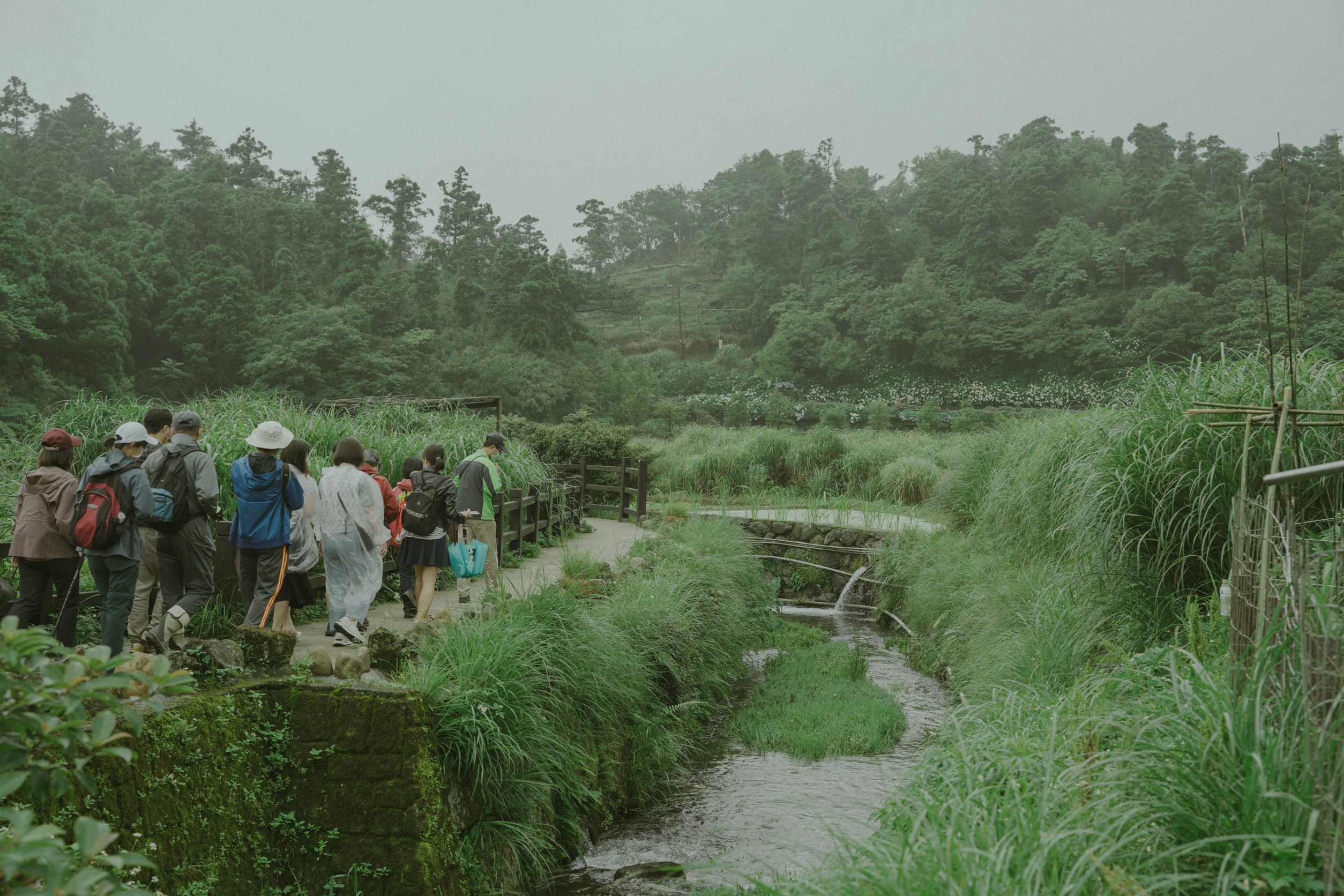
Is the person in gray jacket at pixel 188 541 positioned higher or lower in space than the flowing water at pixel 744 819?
higher

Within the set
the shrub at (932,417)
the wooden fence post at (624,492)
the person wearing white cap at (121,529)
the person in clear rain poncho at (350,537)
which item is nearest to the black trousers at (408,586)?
the person in clear rain poncho at (350,537)

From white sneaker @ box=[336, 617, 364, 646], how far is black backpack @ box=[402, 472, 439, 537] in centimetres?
91

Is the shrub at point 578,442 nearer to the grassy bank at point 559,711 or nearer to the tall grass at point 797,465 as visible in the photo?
the tall grass at point 797,465

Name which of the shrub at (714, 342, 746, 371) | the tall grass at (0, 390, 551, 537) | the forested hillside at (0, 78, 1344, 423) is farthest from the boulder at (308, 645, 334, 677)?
the shrub at (714, 342, 746, 371)

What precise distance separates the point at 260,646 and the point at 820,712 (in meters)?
5.06

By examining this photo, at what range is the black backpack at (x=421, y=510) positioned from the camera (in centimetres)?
657

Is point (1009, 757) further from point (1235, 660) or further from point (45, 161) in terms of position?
point (45, 161)

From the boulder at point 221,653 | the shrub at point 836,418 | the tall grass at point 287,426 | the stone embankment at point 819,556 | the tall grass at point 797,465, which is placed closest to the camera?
the boulder at point 221,653

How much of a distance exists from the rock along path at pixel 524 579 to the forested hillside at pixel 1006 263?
31093mm

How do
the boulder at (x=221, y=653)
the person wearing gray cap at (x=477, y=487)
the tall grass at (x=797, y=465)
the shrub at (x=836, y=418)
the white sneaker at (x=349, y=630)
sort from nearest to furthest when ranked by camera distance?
the boulder at (x=221, y=653)
the white sneaker at (x=349, y=630)
the person wearing gray cap at (x=477, y=487)
the tall grass at (x=797, y=465)
the shrub at (x=836, y=418)

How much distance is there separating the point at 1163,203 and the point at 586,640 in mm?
59396

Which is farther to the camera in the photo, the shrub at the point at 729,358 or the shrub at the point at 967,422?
the shrub at the point at 729,358

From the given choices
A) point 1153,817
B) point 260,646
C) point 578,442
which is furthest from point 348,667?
point 578,442

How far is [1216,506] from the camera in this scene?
5.36 metres
